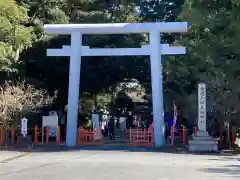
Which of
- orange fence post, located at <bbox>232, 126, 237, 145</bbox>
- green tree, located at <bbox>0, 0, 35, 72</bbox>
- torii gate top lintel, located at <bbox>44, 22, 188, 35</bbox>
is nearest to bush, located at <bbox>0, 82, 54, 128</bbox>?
torii gate top lintel, located at <bbox>44, 22, 188, 35</bbox>

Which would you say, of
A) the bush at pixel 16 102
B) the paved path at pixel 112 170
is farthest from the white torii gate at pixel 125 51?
the paved path at pixel 112 170

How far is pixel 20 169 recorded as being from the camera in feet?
50.6

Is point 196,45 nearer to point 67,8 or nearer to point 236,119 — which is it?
point 236,119

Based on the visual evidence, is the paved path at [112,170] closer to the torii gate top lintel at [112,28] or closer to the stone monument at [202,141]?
the stone monument at [202,141]

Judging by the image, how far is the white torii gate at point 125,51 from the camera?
91.4ft

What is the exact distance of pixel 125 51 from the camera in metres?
28.7

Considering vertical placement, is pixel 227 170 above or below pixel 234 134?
below

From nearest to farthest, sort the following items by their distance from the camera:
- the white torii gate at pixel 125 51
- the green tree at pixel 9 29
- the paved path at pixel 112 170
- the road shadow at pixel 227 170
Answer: the paved path at pixel 112 170
the road shadow at pixel 227 170
the green tree at pixel 9 29
the white torii gate at pixel 125 51

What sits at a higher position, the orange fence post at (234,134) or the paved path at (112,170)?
the orange fence post at (234,134)

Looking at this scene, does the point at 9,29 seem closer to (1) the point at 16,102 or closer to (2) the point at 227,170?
(1) the point at 16,102

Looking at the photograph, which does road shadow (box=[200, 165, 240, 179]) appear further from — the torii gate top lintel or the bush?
the bush

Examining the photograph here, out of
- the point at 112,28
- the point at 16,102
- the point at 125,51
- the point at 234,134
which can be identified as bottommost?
the point at 234,134

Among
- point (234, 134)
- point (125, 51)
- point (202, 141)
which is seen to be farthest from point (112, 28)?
point (234, 134)

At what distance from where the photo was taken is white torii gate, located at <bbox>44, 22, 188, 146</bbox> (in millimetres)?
27844
